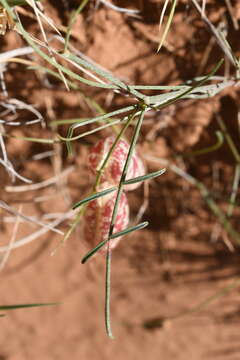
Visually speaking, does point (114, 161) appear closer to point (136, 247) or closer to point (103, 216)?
point (103, 216)

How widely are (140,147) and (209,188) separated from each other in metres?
0.18

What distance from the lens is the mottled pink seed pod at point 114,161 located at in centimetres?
73

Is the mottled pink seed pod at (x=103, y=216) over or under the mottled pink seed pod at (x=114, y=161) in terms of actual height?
under

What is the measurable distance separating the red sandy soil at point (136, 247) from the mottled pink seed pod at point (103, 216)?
0.25 metres

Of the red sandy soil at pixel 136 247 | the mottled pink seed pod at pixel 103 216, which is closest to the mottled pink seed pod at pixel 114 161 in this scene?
the mottled pink seed pod at pixel 103 216

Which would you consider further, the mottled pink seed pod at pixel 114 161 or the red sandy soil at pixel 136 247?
the red sandy soil at pixel 136 247

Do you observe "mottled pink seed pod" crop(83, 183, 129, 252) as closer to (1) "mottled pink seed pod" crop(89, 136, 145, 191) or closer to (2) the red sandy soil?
(1) "mottled pink seed pod" crop(89, 136, 145, 191)

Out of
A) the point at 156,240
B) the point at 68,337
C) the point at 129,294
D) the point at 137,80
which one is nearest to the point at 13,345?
the point at 68,337

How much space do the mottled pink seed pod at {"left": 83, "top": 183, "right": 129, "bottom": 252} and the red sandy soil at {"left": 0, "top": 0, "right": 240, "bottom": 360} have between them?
0.25 metres

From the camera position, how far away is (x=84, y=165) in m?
1.05

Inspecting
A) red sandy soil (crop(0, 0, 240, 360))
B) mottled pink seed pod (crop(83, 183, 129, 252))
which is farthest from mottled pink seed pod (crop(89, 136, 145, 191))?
red sandy soil (crop(0, 0, 240, 360))

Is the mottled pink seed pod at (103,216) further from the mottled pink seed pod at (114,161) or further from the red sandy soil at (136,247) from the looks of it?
the red sandy soil at (136,247)

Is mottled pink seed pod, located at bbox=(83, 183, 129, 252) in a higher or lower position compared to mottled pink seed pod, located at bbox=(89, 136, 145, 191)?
lower

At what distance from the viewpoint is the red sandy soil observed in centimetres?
88
